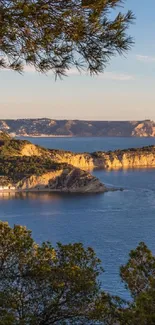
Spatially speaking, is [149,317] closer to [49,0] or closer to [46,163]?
[49,0]

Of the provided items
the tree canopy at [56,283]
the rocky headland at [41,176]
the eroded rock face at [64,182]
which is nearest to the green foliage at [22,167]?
the rocky headland at [41,176]

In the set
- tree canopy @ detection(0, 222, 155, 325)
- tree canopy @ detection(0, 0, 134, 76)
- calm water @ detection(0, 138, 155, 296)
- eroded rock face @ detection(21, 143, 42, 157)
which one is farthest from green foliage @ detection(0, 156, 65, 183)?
tree canopy @ detection(0, 0, 134, 76)

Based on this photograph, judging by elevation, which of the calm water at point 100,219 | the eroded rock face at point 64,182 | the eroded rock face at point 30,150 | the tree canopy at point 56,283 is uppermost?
the eroded rock face at point 30,150

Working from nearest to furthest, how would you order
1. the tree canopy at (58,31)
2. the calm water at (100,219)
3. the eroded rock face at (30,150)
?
the tree canopy at (58,31) < the calm water at (100,219) < the eroded rock face at (30,150)

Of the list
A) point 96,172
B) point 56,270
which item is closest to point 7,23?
point 56,270

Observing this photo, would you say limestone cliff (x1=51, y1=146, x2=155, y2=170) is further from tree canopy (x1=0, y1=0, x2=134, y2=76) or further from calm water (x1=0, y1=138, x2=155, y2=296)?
tree canopy (x1=0, y1=0, x2=134, y2=76)

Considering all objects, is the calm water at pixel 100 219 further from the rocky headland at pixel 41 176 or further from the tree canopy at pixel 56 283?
the tree canopy at pixel 56 283
